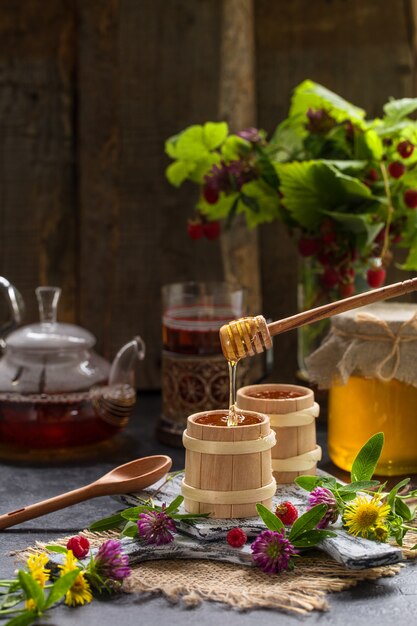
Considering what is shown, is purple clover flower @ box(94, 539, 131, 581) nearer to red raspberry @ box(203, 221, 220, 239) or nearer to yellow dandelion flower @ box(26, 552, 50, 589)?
yellow dandelion flower @ box(26, 552, 50, 589)

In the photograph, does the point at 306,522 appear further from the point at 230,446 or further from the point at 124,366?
the point at 124,366

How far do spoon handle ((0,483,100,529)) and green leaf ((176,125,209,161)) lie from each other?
685 millimetres

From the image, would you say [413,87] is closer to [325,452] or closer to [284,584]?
[325,452]


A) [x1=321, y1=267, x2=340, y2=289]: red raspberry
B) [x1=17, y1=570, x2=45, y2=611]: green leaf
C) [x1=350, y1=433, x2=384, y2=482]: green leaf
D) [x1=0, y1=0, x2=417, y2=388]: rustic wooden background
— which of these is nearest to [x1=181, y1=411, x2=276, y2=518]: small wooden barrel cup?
[x1=350, y1=433, x2=384, y2=482]: green leaf

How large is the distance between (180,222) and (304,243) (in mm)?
429

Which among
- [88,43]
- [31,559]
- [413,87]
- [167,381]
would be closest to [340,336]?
[167,381]

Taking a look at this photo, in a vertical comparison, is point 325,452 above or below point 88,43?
below

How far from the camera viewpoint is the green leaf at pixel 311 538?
41.1 inches

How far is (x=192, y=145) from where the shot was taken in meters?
1.66

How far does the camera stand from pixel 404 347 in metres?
1.33

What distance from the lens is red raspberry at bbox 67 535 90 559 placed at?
3.42 feet

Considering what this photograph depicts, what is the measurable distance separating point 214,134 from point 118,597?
878 millimetres

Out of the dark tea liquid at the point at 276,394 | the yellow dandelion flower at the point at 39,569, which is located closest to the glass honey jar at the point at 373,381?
the dark tea liquid at the point at 276,394

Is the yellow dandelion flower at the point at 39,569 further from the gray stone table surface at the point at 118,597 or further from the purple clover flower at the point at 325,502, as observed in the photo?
the purple clover flower at the point at 325,502
